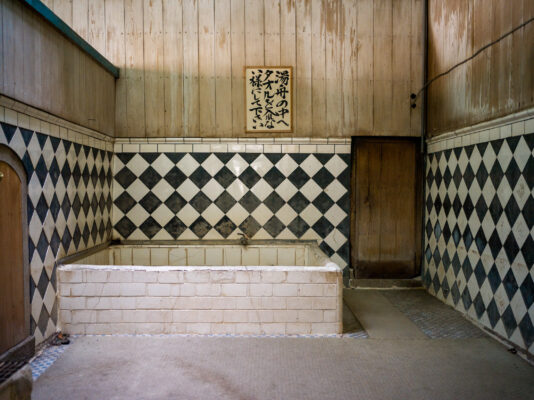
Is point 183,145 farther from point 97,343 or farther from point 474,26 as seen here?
point 474,26

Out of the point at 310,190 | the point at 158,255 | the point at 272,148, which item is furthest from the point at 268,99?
the point at 158,255

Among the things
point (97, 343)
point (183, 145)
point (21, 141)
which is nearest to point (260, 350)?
point (97, 343)

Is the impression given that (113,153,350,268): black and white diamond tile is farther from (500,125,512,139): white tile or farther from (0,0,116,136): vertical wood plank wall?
(500,125,512,139): white tile

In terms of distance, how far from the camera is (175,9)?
441 centimetres

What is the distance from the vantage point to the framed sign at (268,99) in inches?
175

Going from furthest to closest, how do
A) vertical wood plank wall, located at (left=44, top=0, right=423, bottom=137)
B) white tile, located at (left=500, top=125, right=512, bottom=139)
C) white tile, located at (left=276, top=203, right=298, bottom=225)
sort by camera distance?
white tile, located at (left=276, top=203, right=298, bottom=225)
vertical wood plank wall, located at (left=44, top=0, right=423, bottom=137)
white tile, located at (left=500, top=125, right=512, bottom=139)

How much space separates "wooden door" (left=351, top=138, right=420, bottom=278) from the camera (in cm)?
462

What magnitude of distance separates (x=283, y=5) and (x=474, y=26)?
2.11 metres

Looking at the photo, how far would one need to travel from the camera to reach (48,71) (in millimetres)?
2975

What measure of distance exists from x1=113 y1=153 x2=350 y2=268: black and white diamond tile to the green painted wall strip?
1004 millimetres

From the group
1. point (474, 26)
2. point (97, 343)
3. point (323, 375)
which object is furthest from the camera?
point (474, 26)

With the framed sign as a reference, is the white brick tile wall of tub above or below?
below

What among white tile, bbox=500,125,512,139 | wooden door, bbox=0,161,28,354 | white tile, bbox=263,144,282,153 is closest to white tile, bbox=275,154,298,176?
white tile, bbox=263,144,282,153

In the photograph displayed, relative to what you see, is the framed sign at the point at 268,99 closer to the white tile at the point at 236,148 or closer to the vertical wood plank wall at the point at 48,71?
the white tile at the point at 236,148
